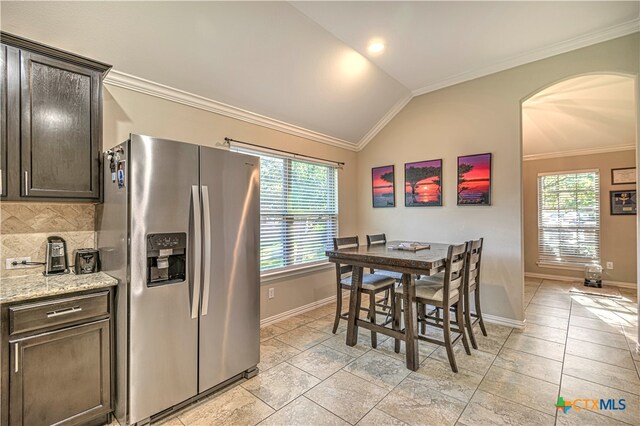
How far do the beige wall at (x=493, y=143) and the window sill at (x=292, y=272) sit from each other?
4.25ft

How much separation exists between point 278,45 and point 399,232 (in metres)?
2.86

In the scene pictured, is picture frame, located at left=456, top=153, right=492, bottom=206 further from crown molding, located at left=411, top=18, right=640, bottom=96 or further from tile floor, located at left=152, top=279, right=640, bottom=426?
tile floor, located at left=152, top=279, right=640, bottom=426

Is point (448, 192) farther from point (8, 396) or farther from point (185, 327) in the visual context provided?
point (8, 396)

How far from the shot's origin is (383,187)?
4406mm

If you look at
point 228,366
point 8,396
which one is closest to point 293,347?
point 228,366

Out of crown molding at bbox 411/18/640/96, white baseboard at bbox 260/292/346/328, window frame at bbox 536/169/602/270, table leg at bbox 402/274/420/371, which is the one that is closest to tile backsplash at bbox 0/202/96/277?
white baseboard at bbox 260/292/346/328

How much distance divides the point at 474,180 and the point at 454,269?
Result: 158 cm

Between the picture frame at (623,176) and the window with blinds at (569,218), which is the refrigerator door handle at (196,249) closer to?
the window with blinds at (569,218)

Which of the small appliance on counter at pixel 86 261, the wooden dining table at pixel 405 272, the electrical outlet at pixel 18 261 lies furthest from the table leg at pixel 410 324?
the electrical outlet at pixel 18 261

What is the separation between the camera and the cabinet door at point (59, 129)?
1.80 m

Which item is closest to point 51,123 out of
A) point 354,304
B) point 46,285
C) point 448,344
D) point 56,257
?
point 56,257

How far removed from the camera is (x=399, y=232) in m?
4.23

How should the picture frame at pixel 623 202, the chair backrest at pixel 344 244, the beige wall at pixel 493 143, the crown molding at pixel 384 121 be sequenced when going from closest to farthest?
the beige wall at pixel 493 143 → the chair backrest at pixel 344 244 → the crown molding at pixel 384 121 → the picture frame at pixel 623 202

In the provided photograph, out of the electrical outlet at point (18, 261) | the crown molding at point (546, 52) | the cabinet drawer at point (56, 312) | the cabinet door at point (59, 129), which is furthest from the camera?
the crown molding at point (546, 52)
